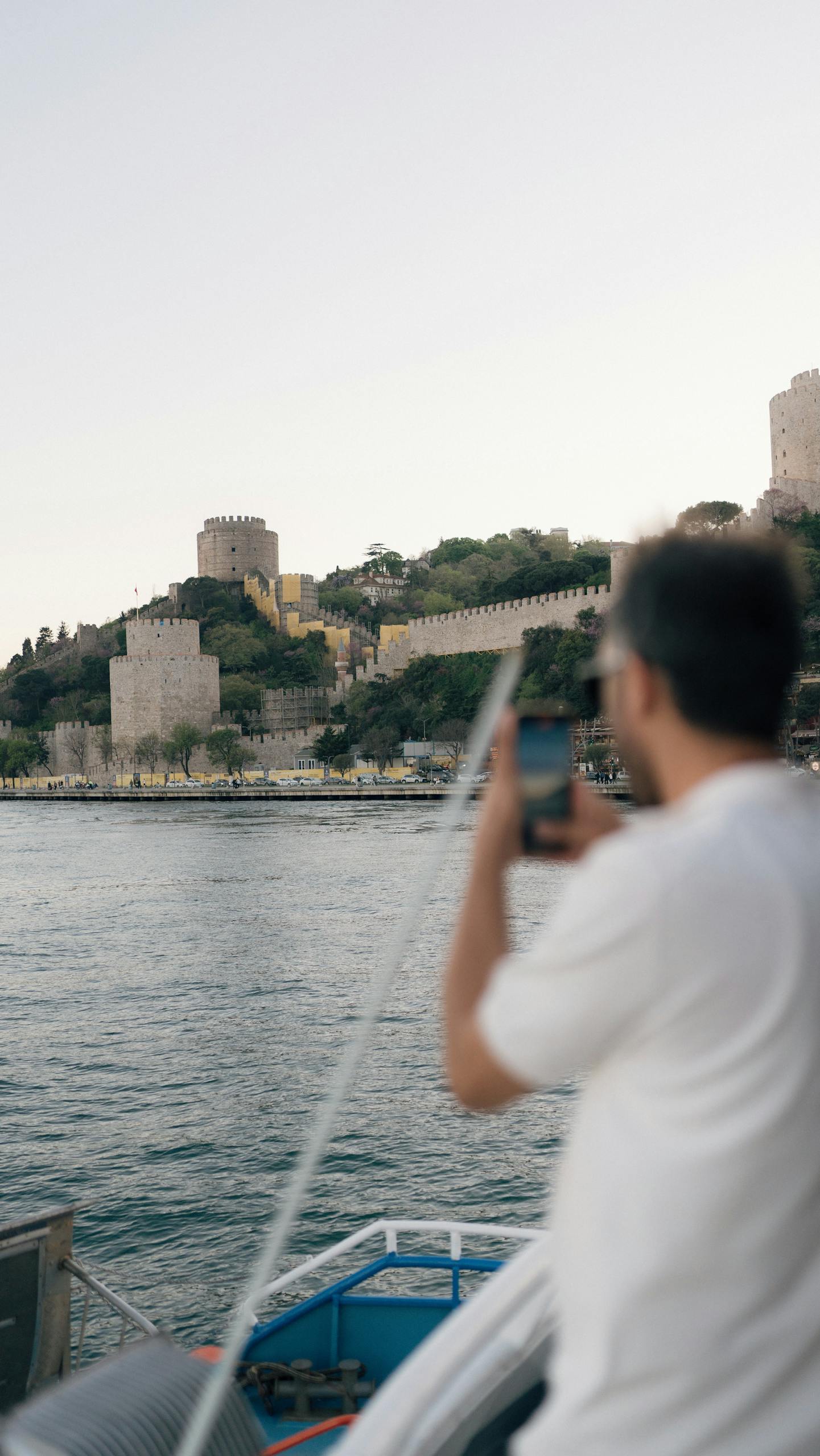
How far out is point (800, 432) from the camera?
178 ft

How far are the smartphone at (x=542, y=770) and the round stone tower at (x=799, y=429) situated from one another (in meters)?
54.9

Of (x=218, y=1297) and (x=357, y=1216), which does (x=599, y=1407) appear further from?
(x=357, y=1216)

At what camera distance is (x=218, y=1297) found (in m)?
6.14

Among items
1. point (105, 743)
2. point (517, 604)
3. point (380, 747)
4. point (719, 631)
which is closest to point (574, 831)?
point (719, 631)

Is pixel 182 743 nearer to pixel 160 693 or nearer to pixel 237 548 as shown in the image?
pixel 160 693

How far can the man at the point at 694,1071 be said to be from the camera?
0.83 metres

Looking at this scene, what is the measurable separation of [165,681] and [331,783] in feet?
38.5

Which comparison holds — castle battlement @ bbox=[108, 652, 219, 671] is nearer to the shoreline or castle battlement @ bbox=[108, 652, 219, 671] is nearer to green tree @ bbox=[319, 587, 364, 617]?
the shoreline

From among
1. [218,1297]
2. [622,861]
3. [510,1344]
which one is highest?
[622,861]

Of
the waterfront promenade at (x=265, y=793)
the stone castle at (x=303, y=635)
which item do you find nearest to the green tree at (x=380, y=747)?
the waterfront promenade at (x=265, y=793)

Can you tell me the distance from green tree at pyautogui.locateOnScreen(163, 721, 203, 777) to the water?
36948 millimetres

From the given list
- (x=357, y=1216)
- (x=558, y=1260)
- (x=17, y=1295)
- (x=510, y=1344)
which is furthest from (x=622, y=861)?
(x=357, y=1216)

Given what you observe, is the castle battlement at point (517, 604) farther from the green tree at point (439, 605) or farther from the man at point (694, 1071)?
the man at point (694, 1071)

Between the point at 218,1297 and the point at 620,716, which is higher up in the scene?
the point at 620,716
